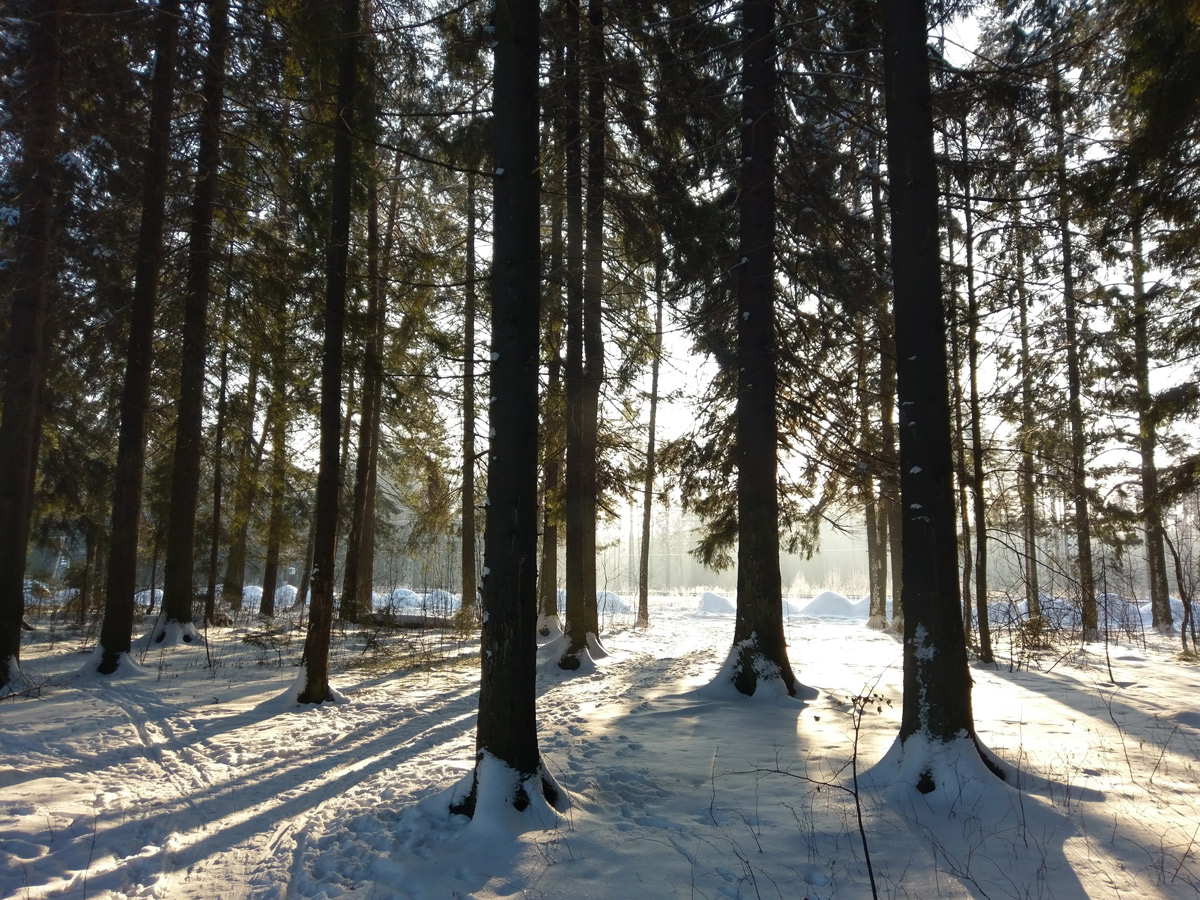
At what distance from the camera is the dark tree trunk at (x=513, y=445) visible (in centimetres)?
438

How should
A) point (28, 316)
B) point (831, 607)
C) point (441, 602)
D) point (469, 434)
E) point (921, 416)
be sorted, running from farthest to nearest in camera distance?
point (831, 607) → point (441, 602) → point (469, 434) → point (28, 316) → point (921, 416)

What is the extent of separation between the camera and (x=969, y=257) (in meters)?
11.7

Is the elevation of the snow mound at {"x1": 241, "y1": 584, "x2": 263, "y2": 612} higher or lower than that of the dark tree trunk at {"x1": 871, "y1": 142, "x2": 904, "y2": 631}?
lower

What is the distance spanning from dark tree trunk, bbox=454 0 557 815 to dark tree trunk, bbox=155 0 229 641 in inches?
331

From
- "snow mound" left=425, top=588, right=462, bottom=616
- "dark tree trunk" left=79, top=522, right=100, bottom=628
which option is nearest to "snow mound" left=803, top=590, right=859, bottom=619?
"snow mound" left=425, top=588, right=462, bottom=616

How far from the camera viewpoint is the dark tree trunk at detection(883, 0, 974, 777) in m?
4.85

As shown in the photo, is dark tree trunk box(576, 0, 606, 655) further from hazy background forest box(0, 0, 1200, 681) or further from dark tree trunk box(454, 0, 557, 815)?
dark tree trunk box(454, 0, 557, 815)

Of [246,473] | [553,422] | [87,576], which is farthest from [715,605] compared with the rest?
[87,576]

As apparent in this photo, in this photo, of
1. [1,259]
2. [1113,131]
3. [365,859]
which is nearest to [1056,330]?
[1113,131]

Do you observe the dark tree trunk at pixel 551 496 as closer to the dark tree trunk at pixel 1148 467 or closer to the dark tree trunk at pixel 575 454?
the dark tree trunk at pixel 575 454

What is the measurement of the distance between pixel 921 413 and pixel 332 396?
6.45 meters

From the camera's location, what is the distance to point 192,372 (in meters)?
11.5

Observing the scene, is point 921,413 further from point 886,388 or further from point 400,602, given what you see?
point 400,602

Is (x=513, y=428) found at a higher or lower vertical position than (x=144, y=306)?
lower
